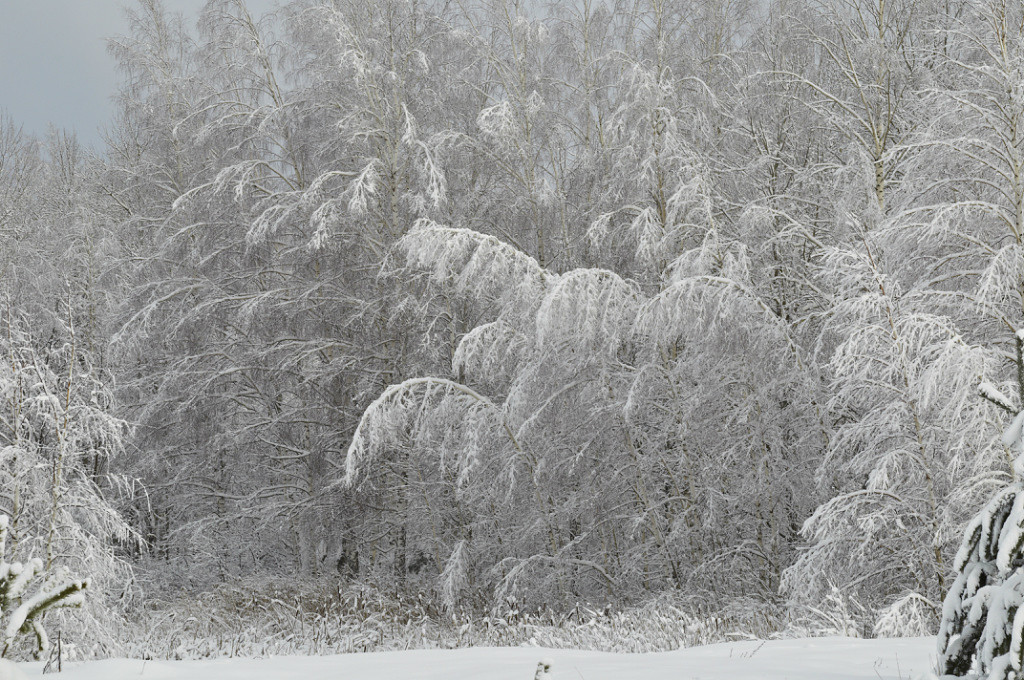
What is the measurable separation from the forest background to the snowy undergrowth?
50cm

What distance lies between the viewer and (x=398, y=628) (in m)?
8.92

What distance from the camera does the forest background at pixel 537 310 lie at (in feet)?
25.1

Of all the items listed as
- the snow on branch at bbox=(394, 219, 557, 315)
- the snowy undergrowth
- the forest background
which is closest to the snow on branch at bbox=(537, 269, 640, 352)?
the forest background

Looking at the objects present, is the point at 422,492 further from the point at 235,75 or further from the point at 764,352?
the point at 235,75

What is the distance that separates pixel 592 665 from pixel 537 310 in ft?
19.1

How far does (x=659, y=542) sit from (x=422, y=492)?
3733mm

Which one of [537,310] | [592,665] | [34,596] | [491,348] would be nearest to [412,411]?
[491,348]

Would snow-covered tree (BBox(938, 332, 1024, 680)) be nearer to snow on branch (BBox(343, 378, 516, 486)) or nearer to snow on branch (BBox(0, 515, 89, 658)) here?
snow on branch (BBox(0, 515, 89, 658))

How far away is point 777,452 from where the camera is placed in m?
9.50

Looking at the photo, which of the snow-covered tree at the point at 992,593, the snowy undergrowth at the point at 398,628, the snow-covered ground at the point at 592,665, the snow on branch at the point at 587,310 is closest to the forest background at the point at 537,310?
the snow on branch at the point at 587,310

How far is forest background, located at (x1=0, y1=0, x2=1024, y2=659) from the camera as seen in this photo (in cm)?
764

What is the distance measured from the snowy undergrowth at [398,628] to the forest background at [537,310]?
499 millimetres

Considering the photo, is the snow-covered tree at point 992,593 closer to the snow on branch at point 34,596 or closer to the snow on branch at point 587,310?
the snow on branch at point 34,596

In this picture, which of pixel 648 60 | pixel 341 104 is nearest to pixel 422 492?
pixel 341 104
